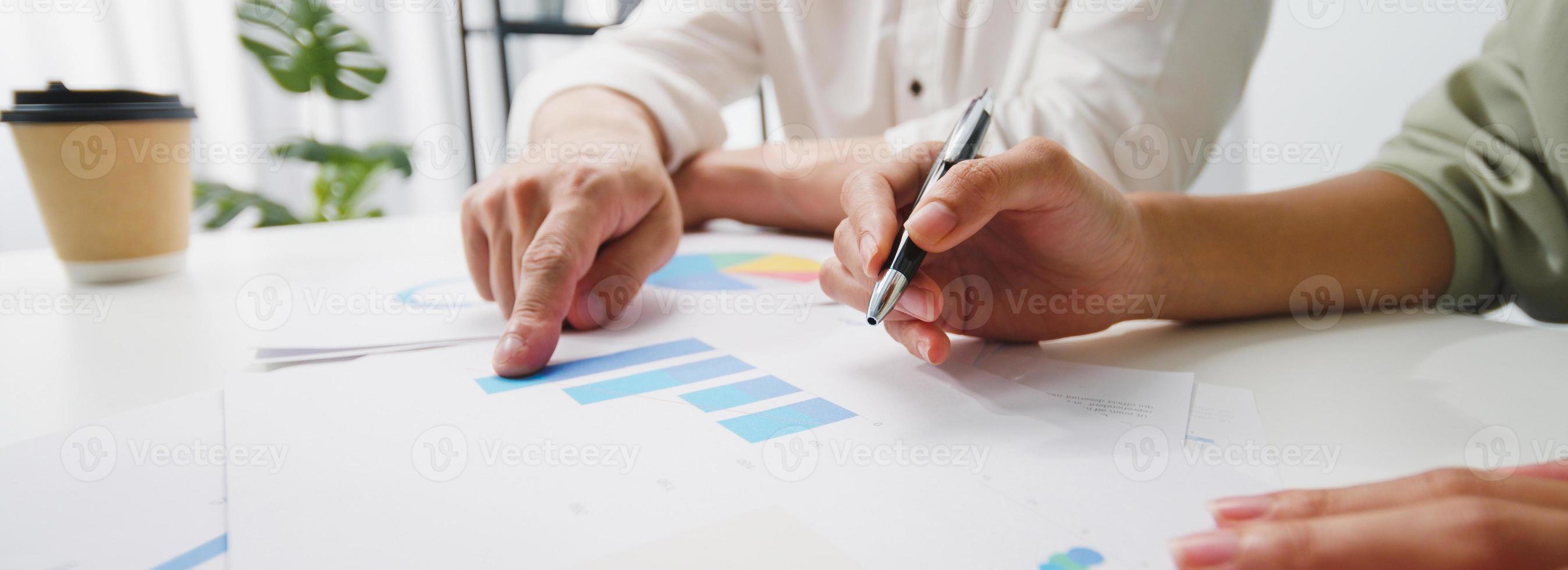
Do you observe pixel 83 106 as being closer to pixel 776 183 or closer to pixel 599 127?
pixel 599 127

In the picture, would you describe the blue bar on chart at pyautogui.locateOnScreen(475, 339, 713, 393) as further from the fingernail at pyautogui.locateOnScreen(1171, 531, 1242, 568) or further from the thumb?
the fingernail at pyautogui.locateOnScreen(1171, 531, 1242, 568)

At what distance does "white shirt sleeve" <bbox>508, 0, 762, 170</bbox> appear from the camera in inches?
33.4

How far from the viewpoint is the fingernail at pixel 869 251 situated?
371mm

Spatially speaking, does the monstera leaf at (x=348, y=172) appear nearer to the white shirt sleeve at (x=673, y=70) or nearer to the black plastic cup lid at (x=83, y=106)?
the white shirt sleeve at (x=673, y=70)

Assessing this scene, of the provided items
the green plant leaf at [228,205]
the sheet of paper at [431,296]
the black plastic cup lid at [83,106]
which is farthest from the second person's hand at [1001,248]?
the green plant leaf at [228,205]

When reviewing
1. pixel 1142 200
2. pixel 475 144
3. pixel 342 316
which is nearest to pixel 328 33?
pixel 475 144

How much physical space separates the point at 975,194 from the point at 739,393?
0.14 metres

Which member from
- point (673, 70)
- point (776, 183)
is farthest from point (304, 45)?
point (776, 183)

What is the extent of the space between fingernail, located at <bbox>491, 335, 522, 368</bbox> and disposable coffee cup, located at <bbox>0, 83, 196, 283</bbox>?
39cm

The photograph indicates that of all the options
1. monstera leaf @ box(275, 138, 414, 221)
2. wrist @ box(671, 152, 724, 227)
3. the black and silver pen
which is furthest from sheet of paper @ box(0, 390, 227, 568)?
monstera leaf @ box(275, 138, 414, 221)

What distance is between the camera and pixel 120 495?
0.28 m

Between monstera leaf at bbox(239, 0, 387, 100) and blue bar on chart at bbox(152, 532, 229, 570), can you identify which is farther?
monstera leaf at bbox(239, 0, 387, 100)

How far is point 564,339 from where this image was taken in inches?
19.3

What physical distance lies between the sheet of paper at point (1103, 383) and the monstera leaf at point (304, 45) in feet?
6.71
